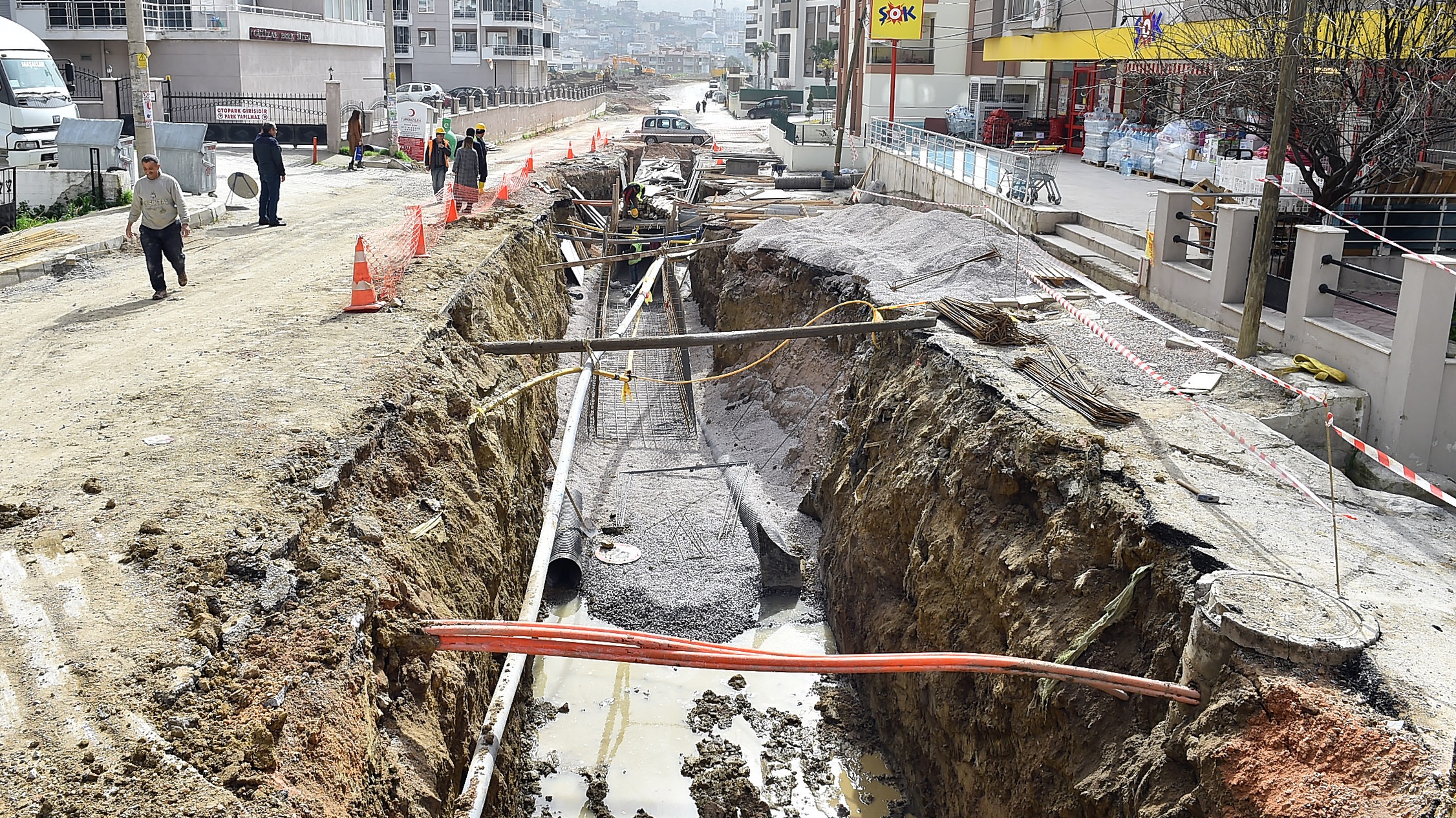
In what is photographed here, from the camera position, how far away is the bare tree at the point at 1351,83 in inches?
468

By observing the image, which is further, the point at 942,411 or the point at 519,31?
the point at 519,31

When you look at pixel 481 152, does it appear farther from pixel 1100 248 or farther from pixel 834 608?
pixel 834 608

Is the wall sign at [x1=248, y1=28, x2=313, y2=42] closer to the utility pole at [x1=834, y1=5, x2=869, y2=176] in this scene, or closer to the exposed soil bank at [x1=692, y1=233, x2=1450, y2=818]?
the utility pole at [x1=834, y1=5, x2=869, y2=176]

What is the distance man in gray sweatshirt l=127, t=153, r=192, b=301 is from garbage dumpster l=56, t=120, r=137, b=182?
9.52 metres

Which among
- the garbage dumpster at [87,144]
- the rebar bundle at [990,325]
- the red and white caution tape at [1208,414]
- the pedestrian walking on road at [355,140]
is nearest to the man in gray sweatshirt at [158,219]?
the rebar bundle at [990,325]

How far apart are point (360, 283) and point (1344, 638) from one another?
10.1m

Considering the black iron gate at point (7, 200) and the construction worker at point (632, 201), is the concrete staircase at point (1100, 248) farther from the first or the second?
the black iron gate at point (7, 200)

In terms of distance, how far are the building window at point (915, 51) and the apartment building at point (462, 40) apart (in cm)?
3685

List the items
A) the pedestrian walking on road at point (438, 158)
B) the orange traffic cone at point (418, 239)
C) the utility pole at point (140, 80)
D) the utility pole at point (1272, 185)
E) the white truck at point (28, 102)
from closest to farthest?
1. the utility pole at point (1272, 185)
2. the orange traffic cone at point (418, 239)
3. the utility pole at point (140, 80)
4. the white truck at point (28, 102)
5. the pedestrian walking on road at point (438, 158)

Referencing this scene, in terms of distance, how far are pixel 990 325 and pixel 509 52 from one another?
70551 mm

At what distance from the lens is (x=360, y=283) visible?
12.0 meters

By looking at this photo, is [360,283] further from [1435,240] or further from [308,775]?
[1435,240]

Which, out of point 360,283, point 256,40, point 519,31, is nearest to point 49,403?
point 360,283

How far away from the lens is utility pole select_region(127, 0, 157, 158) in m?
18.5
